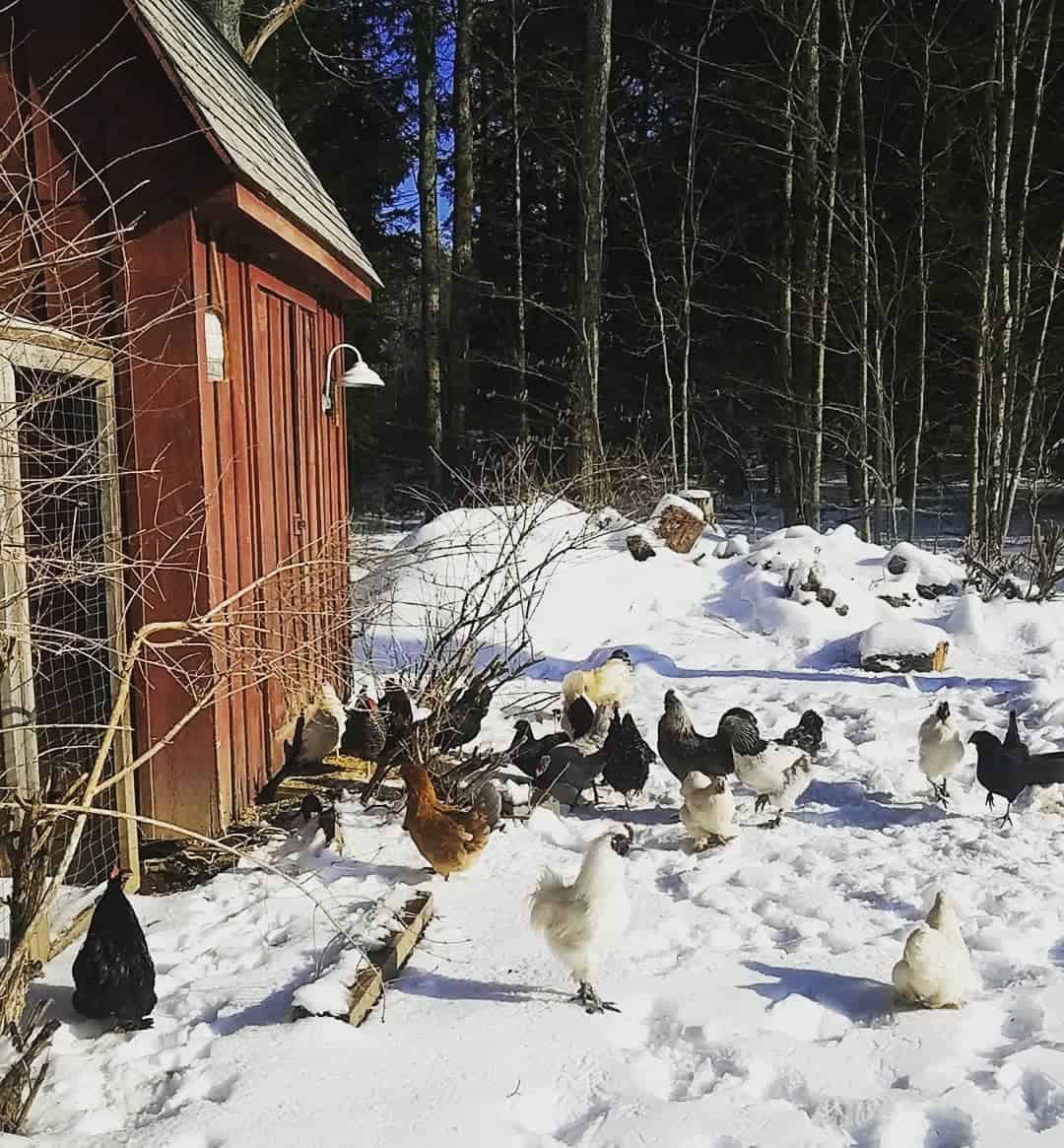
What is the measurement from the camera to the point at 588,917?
359 cm

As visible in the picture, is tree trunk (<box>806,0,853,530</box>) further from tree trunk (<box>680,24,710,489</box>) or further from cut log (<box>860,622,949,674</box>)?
cut log (<box>860,622,949,674</box>)

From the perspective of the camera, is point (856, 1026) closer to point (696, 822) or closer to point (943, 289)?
point (696, 822)

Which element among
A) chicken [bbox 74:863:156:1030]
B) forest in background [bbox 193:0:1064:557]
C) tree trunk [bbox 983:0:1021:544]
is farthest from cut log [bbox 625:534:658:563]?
chicken [bbox 74:863:156:1030]

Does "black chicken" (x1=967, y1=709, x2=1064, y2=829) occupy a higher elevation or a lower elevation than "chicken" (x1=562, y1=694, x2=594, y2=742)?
lower

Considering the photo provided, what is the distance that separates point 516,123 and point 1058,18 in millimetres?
8331

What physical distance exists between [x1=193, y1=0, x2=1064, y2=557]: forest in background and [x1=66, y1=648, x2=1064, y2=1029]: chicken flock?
667 cm

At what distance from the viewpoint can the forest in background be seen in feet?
47.5

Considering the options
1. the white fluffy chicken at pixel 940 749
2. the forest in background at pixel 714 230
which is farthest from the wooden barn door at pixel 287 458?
the forest in background at pixel 714 230

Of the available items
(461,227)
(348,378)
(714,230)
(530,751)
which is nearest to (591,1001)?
(530,751)

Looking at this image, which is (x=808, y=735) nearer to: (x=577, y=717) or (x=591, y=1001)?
(x=577, y=717)

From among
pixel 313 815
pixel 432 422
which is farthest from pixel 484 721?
pixel 432 422

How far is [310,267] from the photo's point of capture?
650 centimetres

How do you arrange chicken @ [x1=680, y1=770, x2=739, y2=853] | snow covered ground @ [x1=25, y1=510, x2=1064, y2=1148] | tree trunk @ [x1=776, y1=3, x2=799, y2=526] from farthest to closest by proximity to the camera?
tree trunk @ [x1=776, y1=3, x2=799, y2=526], chicken @ [x1=680, y1=770, x2=739, y2=853], snow covered ground @ [x1=25, y1=510, x2=1064, y2=1148]

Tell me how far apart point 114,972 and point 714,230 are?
18372 mm
